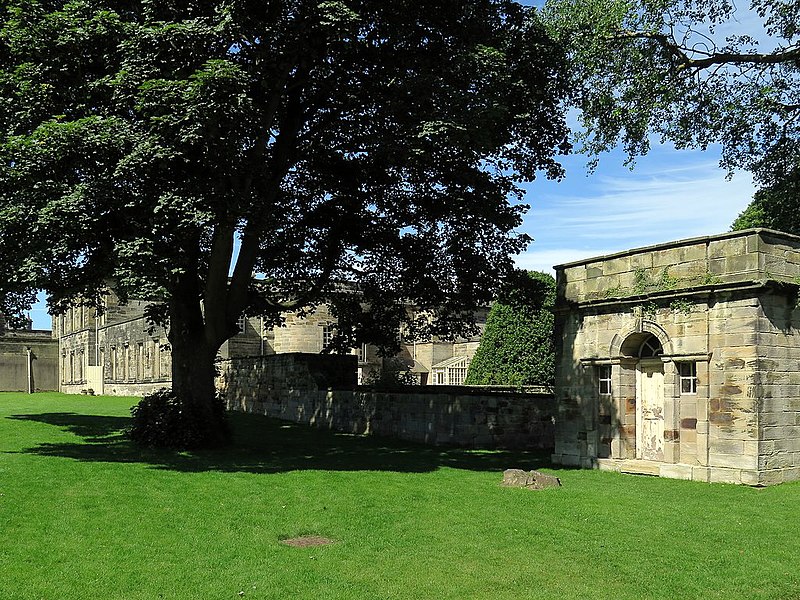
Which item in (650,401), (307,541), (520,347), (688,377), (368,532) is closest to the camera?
(307,541)

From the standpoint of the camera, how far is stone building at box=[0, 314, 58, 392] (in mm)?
59969

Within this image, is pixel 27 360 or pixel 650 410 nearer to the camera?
pixel 650 410

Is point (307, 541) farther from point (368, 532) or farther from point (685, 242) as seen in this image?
point (685, 242)

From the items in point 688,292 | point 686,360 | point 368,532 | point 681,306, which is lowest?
point 368,532

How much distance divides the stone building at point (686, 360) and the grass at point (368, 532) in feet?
2.67

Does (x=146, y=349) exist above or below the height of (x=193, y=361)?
below

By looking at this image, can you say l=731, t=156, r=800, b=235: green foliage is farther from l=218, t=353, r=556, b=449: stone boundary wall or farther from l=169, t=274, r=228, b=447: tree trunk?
l=169, t=274, r=228, b=447: tree trunk

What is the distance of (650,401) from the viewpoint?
15703 mm

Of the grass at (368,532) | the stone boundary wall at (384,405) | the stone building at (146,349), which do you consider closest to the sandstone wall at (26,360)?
the stone building at (146,349)

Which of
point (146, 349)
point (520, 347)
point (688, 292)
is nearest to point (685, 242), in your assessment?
point (688, 292)

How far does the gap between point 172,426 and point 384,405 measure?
24.8 feet

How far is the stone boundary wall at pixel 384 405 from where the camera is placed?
21.1 metres

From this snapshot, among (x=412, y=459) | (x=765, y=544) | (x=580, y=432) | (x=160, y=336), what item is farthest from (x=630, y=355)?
(x=160, y=336)

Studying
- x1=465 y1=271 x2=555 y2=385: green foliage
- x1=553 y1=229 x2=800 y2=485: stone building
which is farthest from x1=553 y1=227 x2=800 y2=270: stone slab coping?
x1=465 y1=271 x2=555 y2=385: green foliage
